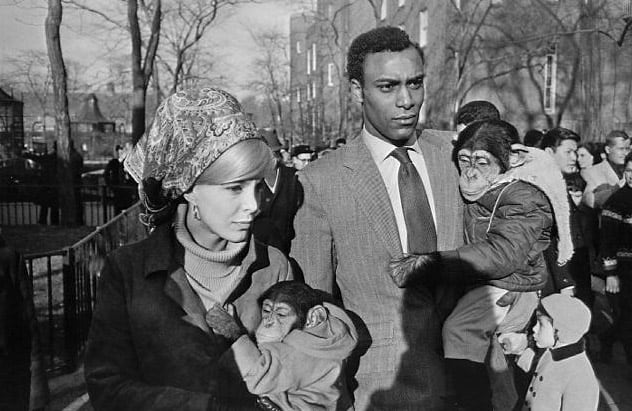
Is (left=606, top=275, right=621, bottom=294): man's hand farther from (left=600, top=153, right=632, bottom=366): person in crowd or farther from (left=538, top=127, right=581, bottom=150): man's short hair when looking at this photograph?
(left=538, top=127, right=581, bottom=150): man's short hair

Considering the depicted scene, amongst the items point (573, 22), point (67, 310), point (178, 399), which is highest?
point (573, 22)

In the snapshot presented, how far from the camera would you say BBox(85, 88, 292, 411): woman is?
1848 millimetres

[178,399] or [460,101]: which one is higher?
[460,101]

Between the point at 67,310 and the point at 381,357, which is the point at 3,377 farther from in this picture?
the point at 67,310

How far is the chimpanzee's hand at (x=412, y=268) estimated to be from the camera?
2430mm

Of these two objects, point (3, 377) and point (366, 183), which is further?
point (3, 377)

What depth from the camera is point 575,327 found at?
3.79 meters

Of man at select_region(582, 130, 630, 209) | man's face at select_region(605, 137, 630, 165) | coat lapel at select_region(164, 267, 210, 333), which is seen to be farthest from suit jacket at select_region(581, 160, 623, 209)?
coat lapel at select_region(164, 267, 210, 333)

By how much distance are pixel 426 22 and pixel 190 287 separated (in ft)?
90.1

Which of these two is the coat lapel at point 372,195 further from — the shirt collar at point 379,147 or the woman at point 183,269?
the woman at point 183,269

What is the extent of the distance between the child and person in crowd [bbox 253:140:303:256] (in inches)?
64.8

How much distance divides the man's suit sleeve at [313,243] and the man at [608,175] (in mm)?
5144

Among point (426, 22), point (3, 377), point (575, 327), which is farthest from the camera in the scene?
point (426, 22)

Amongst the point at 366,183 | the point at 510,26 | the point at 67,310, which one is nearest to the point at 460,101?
the point at 510,26
